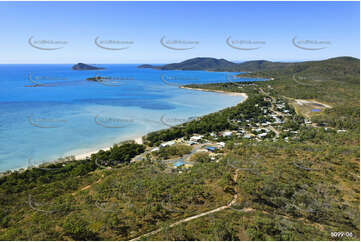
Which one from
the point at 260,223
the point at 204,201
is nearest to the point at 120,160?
the point at 204,201

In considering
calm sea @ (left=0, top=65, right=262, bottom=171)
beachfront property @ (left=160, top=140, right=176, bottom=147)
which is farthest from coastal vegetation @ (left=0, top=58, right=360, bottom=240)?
calm sea @ (left=0, top=65, right=262, bottom=171)

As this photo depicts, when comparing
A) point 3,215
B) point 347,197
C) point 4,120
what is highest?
point 4,120

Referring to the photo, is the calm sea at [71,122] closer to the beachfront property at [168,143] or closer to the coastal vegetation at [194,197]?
the coastal vegetation at [194,197]

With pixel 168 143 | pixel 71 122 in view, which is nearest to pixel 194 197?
pixel 168 143

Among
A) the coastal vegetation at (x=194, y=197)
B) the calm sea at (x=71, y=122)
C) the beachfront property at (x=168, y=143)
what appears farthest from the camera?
the calm sea at (x=71, y=122)

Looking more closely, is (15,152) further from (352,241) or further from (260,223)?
(352,241)

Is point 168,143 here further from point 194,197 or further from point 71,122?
point 71,122

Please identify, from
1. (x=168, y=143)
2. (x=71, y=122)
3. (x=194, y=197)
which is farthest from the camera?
(x=71, y=122)

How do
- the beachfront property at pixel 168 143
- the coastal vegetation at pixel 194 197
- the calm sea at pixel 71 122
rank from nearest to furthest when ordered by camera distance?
1. the coastal vegetation at pixel 194 197
2. the beachfront property at pixel 168 143
3. the calm sea at pixel 71 122

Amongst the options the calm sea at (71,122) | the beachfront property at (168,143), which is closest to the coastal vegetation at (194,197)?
the beachfront property at (168,143)

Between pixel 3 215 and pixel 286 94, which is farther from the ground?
pixel 286 94

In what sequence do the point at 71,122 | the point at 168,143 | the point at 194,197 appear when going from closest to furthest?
the point at 194,197, the point at 168,143, the point at 71,122
